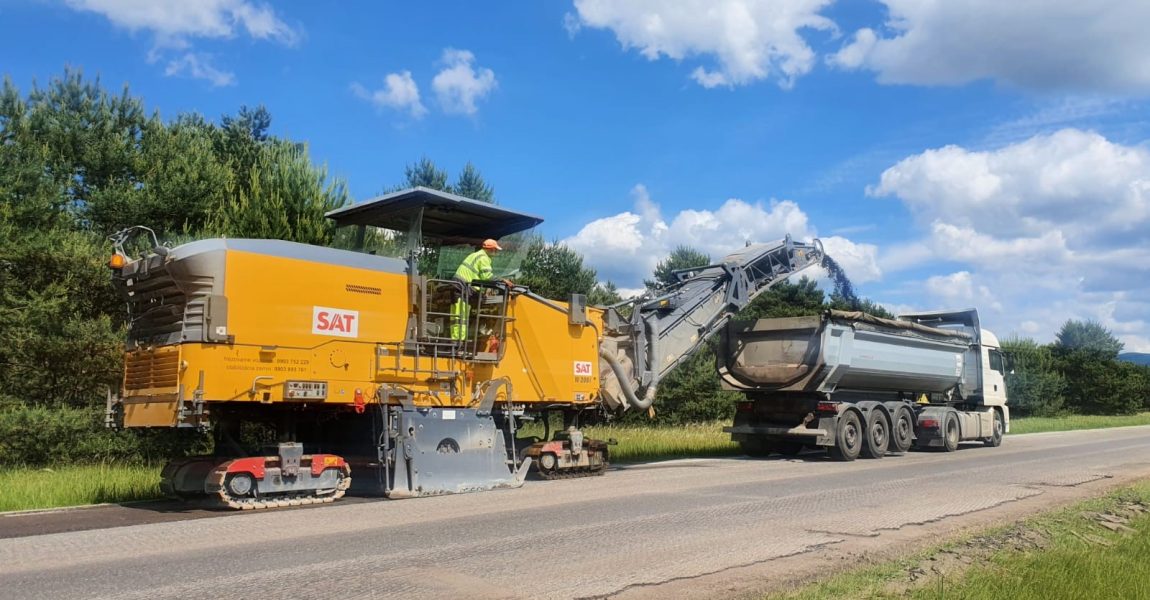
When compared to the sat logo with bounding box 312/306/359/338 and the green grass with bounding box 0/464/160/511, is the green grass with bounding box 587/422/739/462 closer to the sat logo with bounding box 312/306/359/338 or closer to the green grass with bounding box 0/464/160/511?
the sat logo with bounding box 312/306/359/338

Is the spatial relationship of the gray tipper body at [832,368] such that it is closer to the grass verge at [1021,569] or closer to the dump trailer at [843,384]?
the dump trailer at [843,384]

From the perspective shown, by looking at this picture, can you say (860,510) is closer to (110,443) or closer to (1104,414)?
(110,443)

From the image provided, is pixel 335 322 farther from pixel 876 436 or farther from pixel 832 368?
pixel 876 436

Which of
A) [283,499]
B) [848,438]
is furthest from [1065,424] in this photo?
[283,499]

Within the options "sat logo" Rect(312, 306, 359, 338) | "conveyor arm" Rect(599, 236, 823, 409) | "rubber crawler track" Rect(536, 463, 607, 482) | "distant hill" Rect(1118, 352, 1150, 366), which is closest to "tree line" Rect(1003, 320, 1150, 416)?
"distant hill" Rect(1118, 352, 1150, 366)

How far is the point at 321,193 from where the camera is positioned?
19.6 meters

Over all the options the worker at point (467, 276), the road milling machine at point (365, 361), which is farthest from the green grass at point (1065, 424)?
the worker at point (467, 276)

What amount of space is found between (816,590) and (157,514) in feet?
24.0

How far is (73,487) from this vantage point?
450 inches

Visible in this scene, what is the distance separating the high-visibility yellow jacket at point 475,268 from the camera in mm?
12070

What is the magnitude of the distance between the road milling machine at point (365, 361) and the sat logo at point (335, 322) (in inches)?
0.7

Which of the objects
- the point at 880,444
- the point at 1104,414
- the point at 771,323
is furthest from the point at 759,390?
Answer: the point at 1104,414

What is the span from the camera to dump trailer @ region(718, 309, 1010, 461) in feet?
55.0

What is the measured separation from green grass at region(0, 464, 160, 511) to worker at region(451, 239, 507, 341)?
4464 mm
